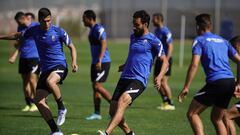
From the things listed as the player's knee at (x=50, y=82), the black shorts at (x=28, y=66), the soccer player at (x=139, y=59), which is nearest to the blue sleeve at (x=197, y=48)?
the soccer player at (x=139, y=59)

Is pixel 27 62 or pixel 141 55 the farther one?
pixel 27 62

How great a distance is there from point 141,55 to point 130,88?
662 mm

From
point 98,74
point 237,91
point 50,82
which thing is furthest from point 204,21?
point 98,74

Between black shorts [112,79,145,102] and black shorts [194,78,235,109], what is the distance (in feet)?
4.74

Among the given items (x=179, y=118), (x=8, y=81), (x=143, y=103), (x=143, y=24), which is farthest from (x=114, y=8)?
(x=143, y=24)

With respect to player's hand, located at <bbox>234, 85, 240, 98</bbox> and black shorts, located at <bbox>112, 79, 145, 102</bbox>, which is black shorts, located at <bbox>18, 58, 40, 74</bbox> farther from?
player's hand, located at <bbox>234, 85, 240, 98</bbox>

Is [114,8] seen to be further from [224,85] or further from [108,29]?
[224,85]

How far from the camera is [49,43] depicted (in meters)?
13.9

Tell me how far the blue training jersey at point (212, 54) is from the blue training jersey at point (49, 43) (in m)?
3.60

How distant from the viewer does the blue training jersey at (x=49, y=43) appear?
13.9 m

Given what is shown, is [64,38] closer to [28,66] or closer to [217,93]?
[217,93]

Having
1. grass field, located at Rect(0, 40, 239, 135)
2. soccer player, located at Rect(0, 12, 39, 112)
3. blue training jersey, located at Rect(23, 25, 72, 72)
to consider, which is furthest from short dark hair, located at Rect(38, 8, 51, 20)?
soccer player, located at Rect(0, 12, 39, 112)

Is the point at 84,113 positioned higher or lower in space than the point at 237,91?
lower

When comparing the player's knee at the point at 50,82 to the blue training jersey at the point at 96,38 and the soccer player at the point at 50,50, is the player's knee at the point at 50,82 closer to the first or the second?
the soccer player at the point at 50,50
